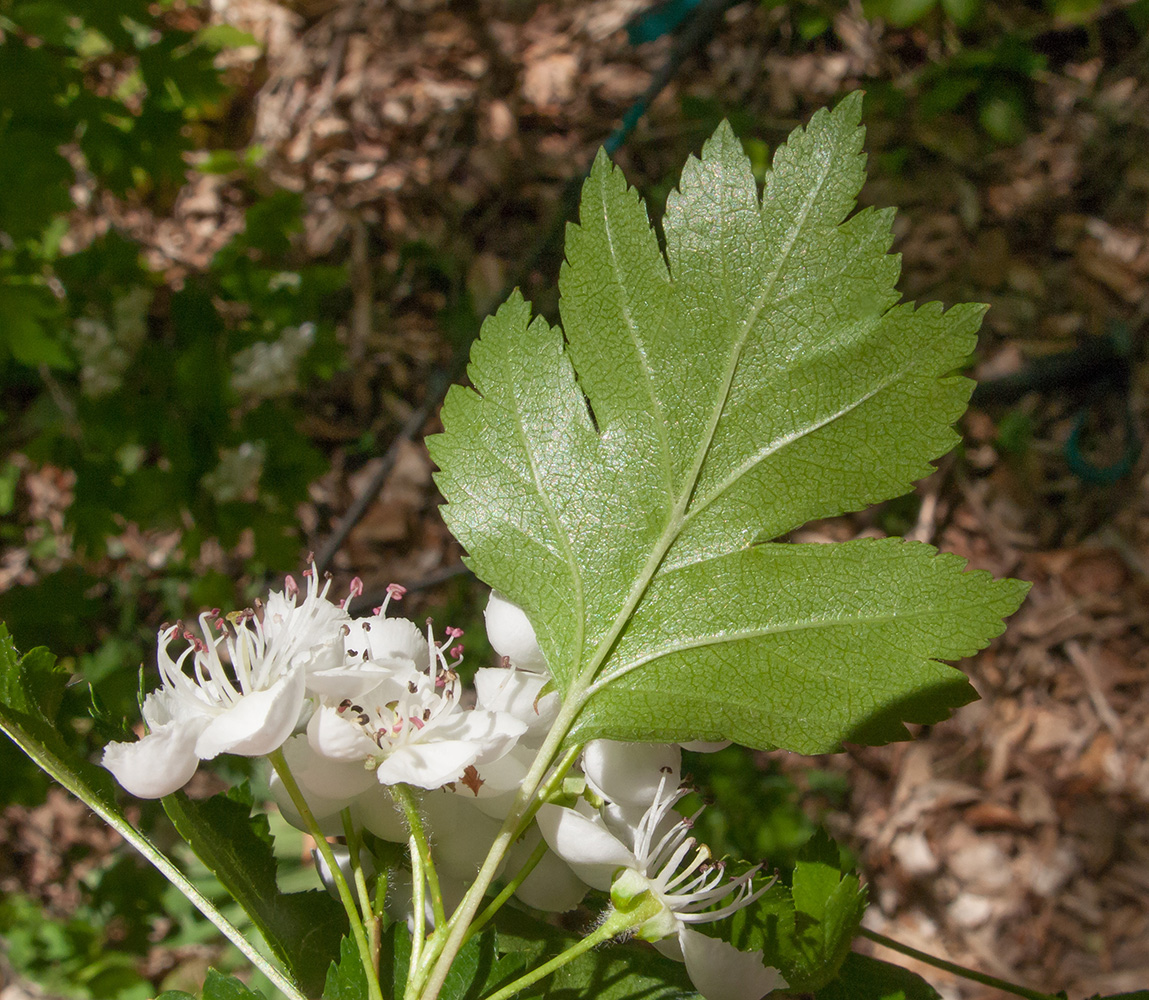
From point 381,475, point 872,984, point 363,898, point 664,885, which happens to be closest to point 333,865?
point 363,898

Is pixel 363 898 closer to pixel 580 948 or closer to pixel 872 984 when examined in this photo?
pixel 580 948

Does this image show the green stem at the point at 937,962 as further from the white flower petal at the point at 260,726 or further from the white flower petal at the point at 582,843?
the white flower petal at the point at 260,726

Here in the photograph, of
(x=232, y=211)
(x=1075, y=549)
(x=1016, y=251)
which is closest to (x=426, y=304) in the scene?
(x=232, y=211)

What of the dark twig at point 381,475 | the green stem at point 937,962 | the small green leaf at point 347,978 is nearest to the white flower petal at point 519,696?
the small green leaf at point 347,978

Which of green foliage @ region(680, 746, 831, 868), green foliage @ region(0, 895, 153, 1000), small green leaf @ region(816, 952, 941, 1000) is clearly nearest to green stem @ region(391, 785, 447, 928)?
small green leaf @ region(816, 952, 941, 1000)

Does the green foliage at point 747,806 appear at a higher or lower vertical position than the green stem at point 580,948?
lower

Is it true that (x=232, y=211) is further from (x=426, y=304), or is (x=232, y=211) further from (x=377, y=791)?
(x=377, y=791)
